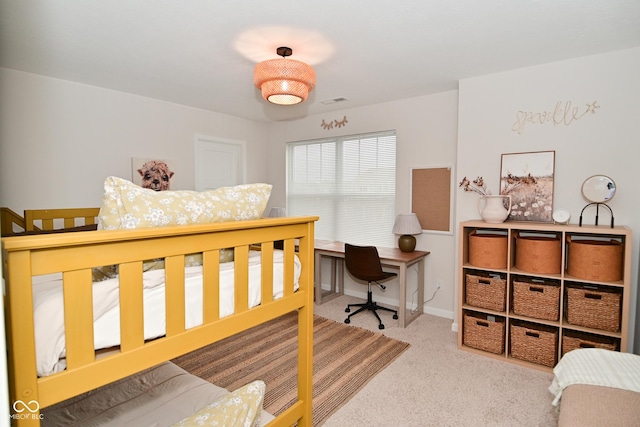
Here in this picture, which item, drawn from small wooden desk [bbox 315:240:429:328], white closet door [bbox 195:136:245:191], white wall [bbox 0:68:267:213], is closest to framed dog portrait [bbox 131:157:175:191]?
white wall [bbox 0:68:267:213]

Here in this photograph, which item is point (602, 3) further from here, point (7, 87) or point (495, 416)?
point (7, 87)

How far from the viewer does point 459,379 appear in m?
2.37

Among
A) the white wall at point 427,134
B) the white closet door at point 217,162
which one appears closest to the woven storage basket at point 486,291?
the white wall at point 427,134

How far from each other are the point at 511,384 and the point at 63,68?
4304 millimetres

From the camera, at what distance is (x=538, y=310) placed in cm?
250

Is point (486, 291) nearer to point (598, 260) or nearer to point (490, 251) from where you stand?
point (490, 251)

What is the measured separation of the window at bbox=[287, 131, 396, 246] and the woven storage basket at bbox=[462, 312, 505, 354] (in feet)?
4.45

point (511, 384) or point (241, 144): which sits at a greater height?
point (241, 144)

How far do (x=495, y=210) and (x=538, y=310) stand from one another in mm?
825

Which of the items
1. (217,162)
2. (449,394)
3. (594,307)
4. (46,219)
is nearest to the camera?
(449,394)

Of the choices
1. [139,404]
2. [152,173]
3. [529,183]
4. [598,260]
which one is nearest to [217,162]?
[152,173]

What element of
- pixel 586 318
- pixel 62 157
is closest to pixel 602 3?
pixel 586 318

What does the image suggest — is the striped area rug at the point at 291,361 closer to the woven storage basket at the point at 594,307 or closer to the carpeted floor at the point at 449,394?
the carpeted floor at the point at 449,394

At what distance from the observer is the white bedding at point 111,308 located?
90 cm
